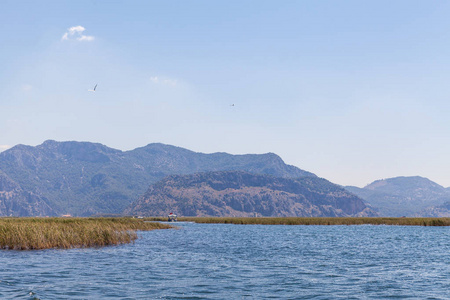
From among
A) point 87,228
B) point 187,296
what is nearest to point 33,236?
point 87,228

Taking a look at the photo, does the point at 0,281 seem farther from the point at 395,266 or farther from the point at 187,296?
the point at 395,266

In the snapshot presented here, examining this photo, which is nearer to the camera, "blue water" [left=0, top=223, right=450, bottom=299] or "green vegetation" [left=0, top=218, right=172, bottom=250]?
"blue water" [left=0, top=223, right=450, bottom=299]

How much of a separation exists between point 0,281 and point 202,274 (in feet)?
42.9

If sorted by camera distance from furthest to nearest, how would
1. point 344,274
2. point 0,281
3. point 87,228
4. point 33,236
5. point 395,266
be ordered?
point 87,228 → point 33,236 → point 395,266 → point 344,274 → point 0,281

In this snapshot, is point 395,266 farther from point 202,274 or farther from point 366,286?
point 202,274

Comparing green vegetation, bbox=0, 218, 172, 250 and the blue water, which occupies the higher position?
green vegetation, bbox=0, 218, 172, 250

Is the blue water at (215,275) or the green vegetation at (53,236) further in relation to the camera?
the green vegetation at (53,236)

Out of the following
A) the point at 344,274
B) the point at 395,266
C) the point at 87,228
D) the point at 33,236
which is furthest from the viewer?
the point at 87,228

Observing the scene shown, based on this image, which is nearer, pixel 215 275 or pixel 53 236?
pixel 215 275

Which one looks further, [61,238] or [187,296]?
[61,238]

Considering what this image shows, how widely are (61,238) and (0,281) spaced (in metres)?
19.1

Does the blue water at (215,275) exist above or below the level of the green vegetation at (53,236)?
below

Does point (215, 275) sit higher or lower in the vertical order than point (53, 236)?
lower

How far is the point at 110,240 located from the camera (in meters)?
52.8
